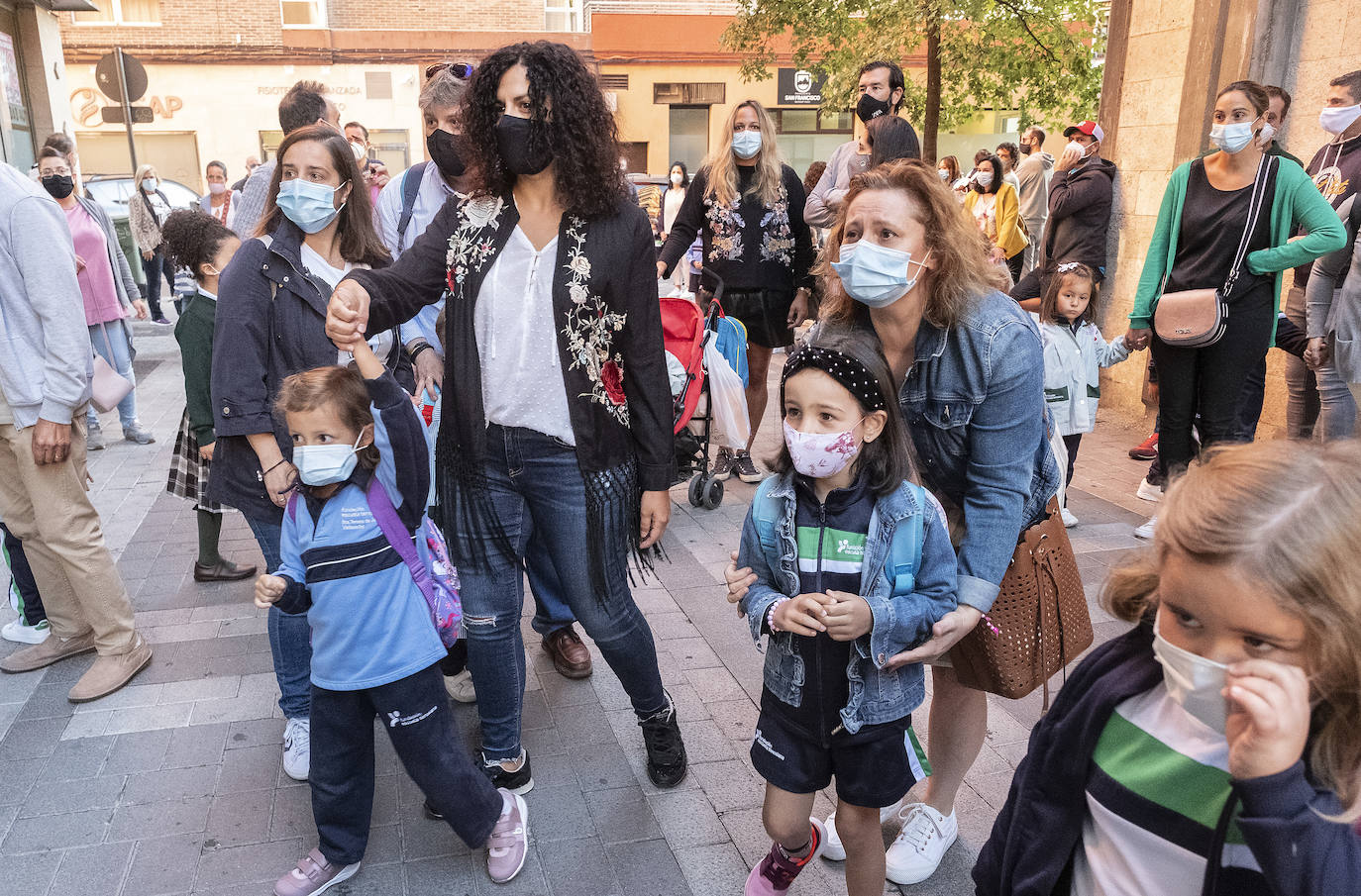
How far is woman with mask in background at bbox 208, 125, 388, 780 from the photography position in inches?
119

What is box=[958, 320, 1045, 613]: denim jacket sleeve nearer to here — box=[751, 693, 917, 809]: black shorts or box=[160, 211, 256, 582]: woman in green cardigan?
box=[751, 693, 917, 809]: black shorts

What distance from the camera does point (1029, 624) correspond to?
248cm

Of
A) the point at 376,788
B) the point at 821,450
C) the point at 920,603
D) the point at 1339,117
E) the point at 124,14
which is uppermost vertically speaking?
the point at 124,14

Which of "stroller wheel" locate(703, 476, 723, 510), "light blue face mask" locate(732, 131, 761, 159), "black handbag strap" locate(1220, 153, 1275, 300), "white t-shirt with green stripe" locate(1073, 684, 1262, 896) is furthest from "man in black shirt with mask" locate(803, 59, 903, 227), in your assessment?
"white t-shirt with green stripe" locate(1073, 684, 1262, 896)

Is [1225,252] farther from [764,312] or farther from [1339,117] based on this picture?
[764,312]

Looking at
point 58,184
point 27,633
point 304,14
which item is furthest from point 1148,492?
point 304,14

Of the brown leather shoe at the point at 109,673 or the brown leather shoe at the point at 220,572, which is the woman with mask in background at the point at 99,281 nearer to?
the brown leather shoe at the point at 220,572

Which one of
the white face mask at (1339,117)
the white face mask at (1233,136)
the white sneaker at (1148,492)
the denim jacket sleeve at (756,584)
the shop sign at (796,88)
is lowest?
the white sneaker at (1148,492)

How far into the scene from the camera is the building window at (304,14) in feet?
83.3

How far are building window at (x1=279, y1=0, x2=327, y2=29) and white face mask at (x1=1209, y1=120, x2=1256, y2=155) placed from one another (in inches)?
1010

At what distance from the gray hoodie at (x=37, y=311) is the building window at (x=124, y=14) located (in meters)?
25.6

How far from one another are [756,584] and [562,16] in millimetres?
28992

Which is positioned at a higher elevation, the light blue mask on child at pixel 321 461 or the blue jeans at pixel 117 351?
the light blue mask on child at pixel 321 461

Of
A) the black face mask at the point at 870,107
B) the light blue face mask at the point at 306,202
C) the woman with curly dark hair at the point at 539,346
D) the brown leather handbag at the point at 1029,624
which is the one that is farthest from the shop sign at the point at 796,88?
the brown leather handbag at the point at 1029,624
